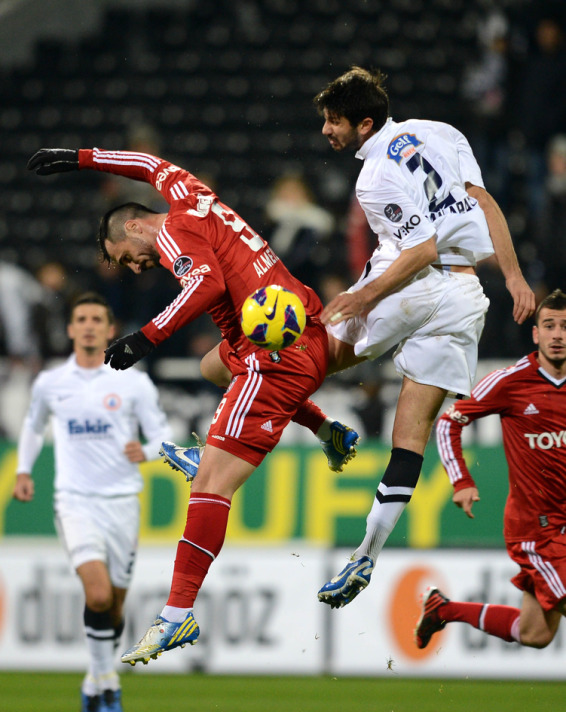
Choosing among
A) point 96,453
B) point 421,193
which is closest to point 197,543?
point 421,193

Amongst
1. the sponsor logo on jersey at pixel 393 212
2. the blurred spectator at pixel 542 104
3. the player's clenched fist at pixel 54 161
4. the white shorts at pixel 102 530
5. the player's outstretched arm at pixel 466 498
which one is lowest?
the white shorts at pixel 102 530

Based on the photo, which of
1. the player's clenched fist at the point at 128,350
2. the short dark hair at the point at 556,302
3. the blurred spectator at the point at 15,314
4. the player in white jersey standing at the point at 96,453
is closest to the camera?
the player's clenched fist at the point at 128,350

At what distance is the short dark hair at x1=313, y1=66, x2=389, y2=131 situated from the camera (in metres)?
5.51

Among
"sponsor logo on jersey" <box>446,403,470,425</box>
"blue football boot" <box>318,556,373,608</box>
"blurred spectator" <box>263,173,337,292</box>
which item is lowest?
"blue football boot" <box>318,556,373,608</box>

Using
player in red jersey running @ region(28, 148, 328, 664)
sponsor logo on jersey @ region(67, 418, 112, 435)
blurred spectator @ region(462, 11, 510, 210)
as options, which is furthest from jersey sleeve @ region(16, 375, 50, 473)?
blurred spectator @ region(462, 11, 510, 210)

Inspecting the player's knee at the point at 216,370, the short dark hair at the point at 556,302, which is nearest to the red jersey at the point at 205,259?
the player's knee at the point at 216,370

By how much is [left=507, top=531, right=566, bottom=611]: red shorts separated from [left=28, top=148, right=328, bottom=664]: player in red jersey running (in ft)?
6.18

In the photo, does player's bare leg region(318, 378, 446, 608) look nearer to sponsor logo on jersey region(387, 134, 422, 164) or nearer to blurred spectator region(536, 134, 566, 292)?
sponsor logo on jersey region(387, 134, 422, 164)

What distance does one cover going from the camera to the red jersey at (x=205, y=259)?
16.9ft

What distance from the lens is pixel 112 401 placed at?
26.3ft

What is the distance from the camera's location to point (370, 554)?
5.64 metres

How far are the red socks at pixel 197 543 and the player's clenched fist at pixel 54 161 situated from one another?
6.11 ft

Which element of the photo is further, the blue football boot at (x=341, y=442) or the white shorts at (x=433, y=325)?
the blue football boot at (x=341, y=442)

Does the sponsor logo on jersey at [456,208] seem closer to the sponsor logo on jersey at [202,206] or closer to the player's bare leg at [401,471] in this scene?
the player's bare leg at [401,471]
